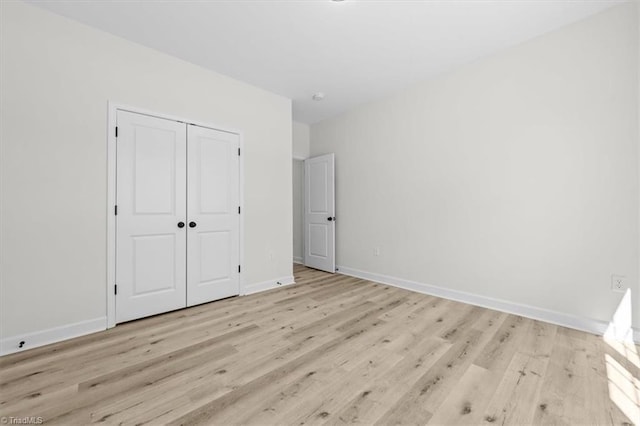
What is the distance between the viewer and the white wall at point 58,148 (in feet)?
7.05

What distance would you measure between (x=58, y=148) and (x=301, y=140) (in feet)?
11.7

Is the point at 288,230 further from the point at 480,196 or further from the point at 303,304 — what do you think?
the point at 480,196

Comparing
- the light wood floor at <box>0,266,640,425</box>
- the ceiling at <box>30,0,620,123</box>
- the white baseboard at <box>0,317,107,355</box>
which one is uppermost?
the ceiling at <box>30,0,620,123</box>

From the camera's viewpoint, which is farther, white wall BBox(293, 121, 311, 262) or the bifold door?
white wall BBox(293, 121, 311, 262)

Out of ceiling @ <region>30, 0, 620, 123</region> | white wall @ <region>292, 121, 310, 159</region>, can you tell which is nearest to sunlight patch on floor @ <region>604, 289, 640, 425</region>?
ceiling @ <region>30, 0, 620, 123</region>

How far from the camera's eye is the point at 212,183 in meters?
3.30

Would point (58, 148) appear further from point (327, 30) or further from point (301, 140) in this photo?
point (301, 140)

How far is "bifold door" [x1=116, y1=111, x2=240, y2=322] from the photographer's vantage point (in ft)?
8.85

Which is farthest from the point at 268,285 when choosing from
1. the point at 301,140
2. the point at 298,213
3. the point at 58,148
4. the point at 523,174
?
the point at 523,174

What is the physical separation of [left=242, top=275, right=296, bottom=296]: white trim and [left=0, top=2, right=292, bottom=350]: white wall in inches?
60.3

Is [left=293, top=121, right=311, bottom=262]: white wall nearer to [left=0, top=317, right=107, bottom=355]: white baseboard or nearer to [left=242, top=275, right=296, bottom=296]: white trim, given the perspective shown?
[left=242, top=275, right=296, bottom=296]: white trim

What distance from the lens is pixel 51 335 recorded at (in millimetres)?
2275

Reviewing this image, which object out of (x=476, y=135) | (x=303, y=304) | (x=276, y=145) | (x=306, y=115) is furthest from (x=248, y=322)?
(x=306, y=115)

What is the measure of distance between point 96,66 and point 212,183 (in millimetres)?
1501
